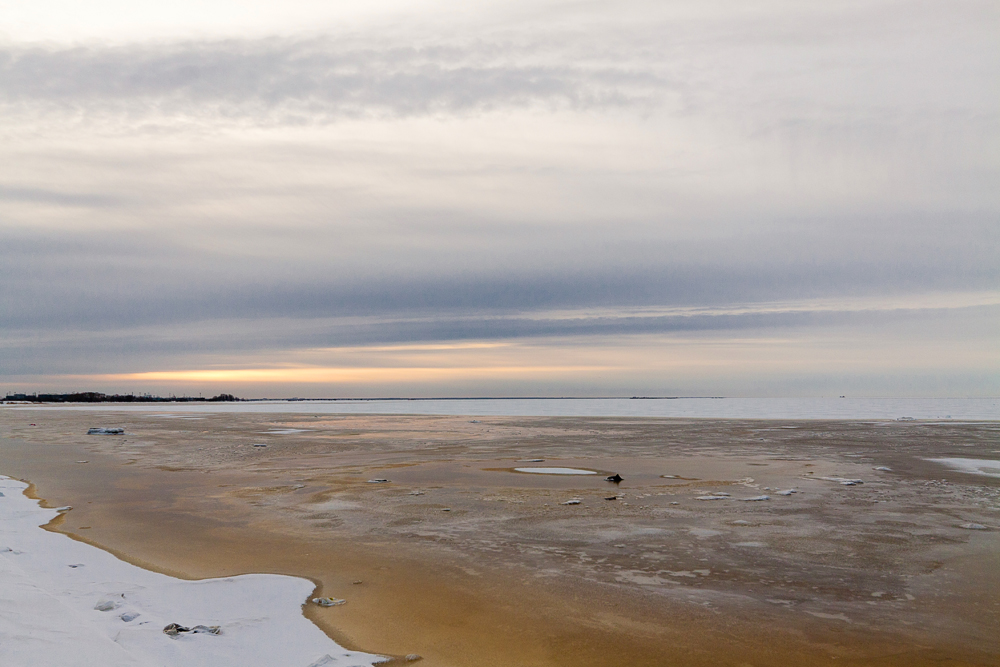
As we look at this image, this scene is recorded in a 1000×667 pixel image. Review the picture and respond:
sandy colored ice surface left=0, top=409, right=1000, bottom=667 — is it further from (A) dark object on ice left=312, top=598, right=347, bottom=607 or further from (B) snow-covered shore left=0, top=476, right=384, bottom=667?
(B) snow-covered shore left=0, top=476, right=384, bottom=667

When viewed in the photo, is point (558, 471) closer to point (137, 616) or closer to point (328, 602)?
point (328, 602)

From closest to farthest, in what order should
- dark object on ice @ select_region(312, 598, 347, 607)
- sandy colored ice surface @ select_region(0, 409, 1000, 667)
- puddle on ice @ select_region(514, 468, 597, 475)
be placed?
1. sandy colored ice surface @ select_region(0, 409, 1000, 667)
2. dark object on ice @ select_region(312, 598, 347, 607)
3. puddle on ice @ select_region(514, 468, 597, 475)

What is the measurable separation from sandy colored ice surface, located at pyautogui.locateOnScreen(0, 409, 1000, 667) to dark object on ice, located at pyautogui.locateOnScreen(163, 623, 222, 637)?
1069mm

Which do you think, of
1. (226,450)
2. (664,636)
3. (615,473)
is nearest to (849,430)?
(615,473)

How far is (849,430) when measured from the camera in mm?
37625

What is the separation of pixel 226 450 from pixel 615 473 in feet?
56.1

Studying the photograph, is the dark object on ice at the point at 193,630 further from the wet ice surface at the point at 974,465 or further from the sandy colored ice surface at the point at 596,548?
the wet ice surface at the point at 974,465

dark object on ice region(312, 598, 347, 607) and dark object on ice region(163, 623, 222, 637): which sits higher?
dark object on ice region(163, 623, 222, 637)

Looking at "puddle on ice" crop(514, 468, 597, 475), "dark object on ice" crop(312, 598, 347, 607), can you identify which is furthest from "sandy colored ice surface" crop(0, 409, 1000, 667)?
"puddle on ice" crop(514, 468, 597, 475)

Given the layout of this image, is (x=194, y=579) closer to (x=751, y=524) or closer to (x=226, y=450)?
(x=751, y=524)

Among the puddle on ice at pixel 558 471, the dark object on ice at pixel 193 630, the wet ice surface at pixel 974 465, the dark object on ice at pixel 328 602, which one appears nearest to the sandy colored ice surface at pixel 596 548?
the dark object on ice at pixel 328 602

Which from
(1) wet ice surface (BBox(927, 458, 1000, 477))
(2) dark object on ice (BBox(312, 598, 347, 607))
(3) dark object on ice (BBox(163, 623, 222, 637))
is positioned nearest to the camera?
(3) dark object on ice (BBox(163, 623, 222, 637))

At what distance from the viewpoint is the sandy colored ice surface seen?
691cm

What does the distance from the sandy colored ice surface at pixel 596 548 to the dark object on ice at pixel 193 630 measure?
1069mm
